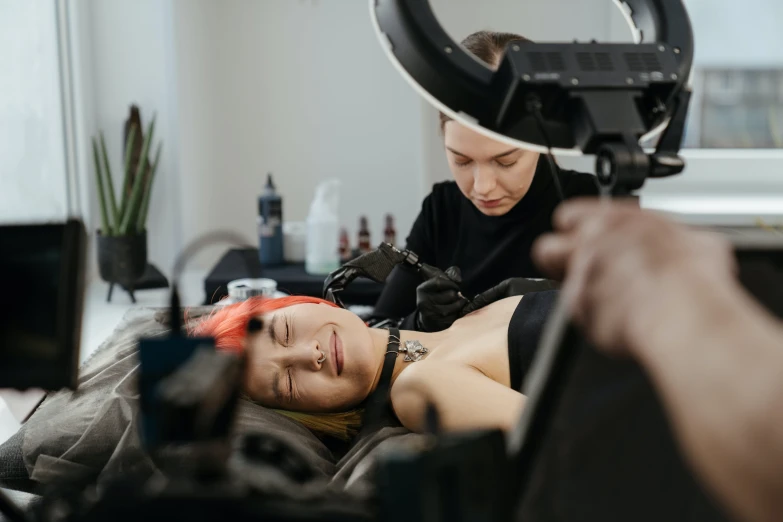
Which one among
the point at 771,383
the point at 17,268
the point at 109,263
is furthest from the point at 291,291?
the point at 771,383

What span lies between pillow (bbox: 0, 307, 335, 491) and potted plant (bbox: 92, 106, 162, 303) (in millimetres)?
1180

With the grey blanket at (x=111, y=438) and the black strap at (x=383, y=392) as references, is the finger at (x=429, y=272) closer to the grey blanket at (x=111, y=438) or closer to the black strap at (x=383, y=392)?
the black strap at (x=383, y=392)

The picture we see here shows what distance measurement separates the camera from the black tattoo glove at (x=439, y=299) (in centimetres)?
154

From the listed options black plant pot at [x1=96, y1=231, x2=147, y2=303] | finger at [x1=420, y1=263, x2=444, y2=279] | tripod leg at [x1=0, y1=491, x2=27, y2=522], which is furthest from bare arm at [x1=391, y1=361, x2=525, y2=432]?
black plant pot at [x1=96, y1=231, x2=147, y2=303]

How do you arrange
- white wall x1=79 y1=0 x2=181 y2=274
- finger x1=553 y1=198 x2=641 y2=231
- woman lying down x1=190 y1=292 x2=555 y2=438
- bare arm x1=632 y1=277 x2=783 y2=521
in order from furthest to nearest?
1. white wall x1=79 y1=0 x2=181 y2=274
2. woman lying down x1=190 y1=292 x2=555 y2=438
3. finger x1=553 y1=198 x2=641 y2=231
4. bare arm x1=632 y1=277 x2=783 y2=521

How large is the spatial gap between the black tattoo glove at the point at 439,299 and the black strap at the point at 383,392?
74 millimetres

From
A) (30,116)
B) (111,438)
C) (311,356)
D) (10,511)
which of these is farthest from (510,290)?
(30,116)

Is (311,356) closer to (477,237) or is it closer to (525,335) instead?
(525,335)

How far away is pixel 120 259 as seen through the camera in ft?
8.52

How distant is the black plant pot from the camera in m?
2.59

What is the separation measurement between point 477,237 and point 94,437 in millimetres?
992

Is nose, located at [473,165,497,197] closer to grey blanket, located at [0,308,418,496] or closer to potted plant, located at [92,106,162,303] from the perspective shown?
grey blanket, located at [0,308,418,496]

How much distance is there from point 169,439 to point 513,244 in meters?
1.40

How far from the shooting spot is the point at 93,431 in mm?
1303
